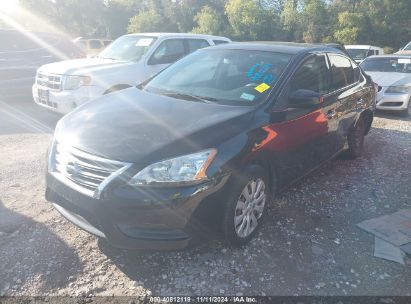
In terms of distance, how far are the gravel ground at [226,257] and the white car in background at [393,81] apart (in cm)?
430

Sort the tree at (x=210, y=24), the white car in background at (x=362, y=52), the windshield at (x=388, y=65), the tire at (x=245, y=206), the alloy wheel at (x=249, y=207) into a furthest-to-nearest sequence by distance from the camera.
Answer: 1. the tree at (x=210, y=24)
2. the white car in background at (x=362, y=52)
3. the windshield at (x=388, y=65)
4. the alloy wheel at (x=249, y=207)
5. the tire at (x=245, y=206)

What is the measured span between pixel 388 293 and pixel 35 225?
3.02m

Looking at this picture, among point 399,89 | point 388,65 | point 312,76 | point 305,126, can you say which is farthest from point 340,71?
point 388,65

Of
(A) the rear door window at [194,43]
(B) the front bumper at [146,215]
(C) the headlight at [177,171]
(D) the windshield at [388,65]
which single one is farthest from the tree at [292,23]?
(B) the front bumper at [146,215]

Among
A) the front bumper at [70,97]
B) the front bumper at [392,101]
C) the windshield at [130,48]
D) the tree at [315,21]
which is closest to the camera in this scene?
the front bumper at [70,97]

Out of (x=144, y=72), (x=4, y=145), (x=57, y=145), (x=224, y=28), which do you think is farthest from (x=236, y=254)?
(x=224, y=28)

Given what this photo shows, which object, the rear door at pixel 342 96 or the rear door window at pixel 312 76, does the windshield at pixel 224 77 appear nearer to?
the rear door window at pixel 312 76

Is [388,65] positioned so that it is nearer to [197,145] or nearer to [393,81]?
[393,81]

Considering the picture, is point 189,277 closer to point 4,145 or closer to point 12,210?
point 12,210

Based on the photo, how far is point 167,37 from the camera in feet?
24.3

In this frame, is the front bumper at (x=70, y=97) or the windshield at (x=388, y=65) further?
the windshield at (x=388, y=65)

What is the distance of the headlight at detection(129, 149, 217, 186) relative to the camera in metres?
2.56

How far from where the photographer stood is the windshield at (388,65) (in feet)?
29.6

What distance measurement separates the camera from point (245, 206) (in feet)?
10.2
